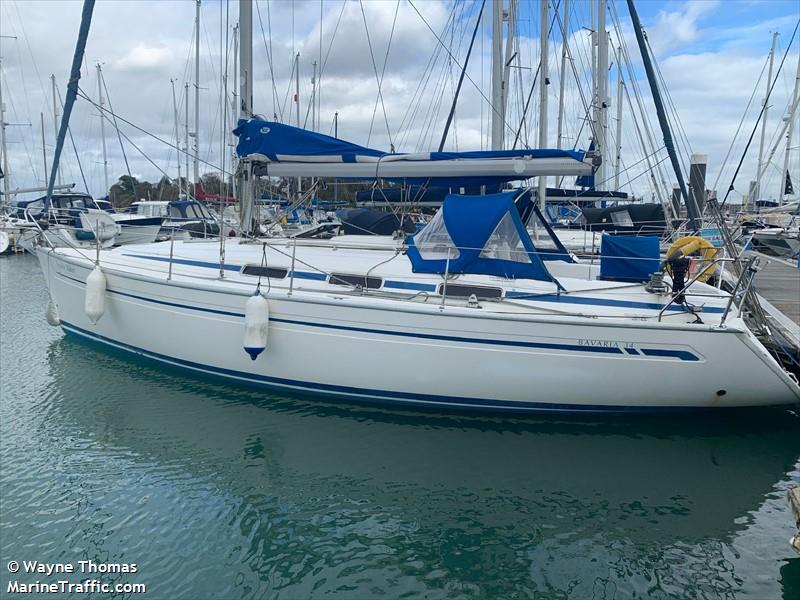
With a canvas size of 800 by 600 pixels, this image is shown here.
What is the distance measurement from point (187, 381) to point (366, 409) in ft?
8.33

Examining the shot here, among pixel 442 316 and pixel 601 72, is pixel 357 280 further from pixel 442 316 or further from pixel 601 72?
pixel 601 72

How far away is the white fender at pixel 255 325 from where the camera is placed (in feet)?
21.1

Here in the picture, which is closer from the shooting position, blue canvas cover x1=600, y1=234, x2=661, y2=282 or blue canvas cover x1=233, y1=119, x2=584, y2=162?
blue canvas cover x1=600, y1=234, x2=661, y2=282

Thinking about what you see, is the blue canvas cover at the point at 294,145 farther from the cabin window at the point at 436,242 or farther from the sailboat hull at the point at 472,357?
the sailboat hull at the point at 472,357

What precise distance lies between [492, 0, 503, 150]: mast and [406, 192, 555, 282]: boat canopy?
528cm

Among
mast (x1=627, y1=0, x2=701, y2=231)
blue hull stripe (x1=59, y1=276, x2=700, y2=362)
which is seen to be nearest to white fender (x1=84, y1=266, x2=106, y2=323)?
blue hull stripe (x1=59, y1=276, x2=700, y2=362)

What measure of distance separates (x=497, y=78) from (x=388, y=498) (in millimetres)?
9308

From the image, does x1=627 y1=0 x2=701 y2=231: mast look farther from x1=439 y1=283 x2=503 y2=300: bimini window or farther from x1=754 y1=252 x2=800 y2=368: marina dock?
x1=439 y1=283 x2=503 y2=300: bimini window

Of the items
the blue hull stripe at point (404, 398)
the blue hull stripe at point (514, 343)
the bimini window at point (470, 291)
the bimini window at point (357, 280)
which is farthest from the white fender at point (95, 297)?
the bimini window at point (470, 291)

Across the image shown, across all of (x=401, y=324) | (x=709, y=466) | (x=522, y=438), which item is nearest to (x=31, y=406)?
(x=401, y=324)

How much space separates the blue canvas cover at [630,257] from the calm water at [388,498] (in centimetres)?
179

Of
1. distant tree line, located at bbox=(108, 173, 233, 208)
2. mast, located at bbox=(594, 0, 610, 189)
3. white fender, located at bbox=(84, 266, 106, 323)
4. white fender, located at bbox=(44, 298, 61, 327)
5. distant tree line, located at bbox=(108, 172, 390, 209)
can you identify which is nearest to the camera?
white fender, located at bbox=(84, 266, 106, 323)

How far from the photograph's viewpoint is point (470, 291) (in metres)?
6.50

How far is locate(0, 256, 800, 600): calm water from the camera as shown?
398cm
